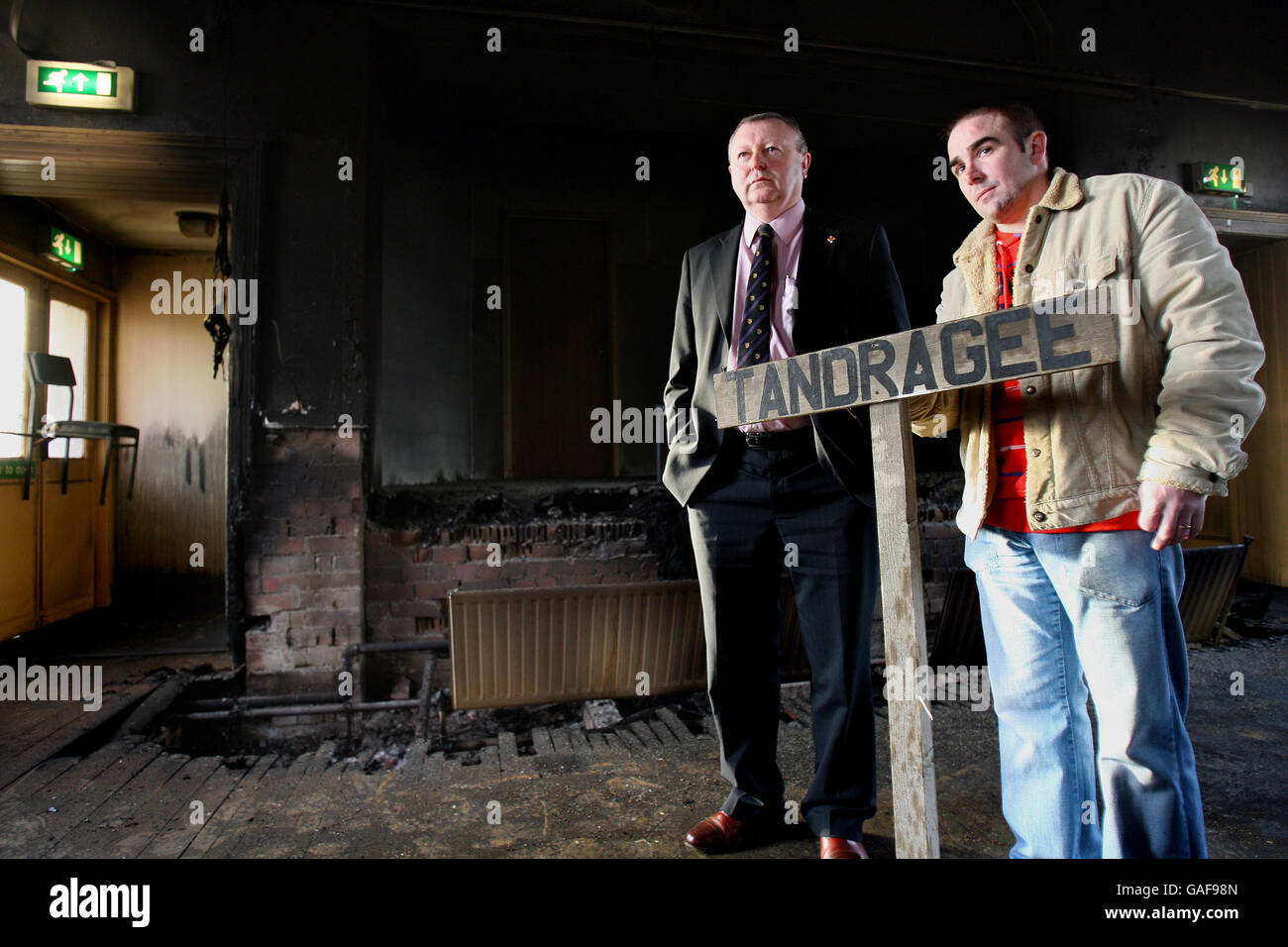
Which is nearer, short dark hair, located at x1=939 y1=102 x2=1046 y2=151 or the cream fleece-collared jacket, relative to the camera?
the cream fleece-collared jacket

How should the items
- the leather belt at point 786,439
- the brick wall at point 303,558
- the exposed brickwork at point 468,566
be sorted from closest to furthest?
the leather belt at point 786,439, the brick wall at point 303,558, the exposed brickwork at point 468,566

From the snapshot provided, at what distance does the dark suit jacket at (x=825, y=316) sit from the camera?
1.84m

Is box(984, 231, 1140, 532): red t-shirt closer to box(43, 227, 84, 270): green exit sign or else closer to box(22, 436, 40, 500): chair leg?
box(22, 436, 40, 500): chair leg

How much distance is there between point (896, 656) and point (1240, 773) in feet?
7.21

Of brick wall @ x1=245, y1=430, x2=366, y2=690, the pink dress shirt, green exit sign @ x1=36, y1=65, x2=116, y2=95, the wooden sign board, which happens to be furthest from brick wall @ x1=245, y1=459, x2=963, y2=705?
the wooden sign board

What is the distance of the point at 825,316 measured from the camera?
195 cm

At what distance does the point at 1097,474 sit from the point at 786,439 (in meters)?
0.76

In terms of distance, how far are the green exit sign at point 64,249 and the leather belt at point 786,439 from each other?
18.0ft

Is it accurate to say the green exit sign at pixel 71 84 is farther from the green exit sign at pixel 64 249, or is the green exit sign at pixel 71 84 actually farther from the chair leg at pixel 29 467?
the chair leg at pixel 29 467

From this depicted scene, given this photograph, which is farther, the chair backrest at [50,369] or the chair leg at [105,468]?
the chair leg at [105,468]

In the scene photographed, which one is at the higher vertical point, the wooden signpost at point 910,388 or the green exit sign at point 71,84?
the green exit sign at point 71,84

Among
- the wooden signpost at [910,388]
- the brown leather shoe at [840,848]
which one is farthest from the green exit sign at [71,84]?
the brown leather shoe at [840,848]

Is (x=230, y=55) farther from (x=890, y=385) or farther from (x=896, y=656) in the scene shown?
(x=896, y=656)

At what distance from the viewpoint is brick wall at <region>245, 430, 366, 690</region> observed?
3.34 m
